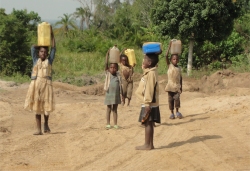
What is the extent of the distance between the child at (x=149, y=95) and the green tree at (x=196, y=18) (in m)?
13.5

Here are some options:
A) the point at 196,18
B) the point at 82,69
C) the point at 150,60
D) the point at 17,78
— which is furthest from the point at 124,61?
the point at 82,69

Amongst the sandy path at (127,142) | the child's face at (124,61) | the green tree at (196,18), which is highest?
the green tree at (196,18)

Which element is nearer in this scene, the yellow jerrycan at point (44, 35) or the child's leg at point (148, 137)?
the child's leg at point (148, 137)

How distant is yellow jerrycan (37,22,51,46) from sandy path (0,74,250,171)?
5.78 ft

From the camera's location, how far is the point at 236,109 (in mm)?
11164

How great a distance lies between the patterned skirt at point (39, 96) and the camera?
8.67 metres

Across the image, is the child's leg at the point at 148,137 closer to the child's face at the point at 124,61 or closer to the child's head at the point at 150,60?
the child's head at the point at 150,60

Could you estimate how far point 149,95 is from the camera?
707 centimetres

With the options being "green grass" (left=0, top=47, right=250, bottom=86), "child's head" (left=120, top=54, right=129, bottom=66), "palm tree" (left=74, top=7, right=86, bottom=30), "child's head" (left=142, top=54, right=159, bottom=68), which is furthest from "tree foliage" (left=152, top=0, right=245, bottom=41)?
"palm tree" (left=74, top=7, right=86, bottom=30)

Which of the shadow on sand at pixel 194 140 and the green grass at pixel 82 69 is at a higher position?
the green grass at pixel 82 69

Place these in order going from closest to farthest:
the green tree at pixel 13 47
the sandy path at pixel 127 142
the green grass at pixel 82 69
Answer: the sandy path at pixel 127 142 → the green grass at pixel 82 69 → the green tree at pixel 13 47

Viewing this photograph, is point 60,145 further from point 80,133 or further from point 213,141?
point 213,141

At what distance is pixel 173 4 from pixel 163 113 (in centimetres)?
979

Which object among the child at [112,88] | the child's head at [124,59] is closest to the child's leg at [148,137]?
the child at [112,88]
